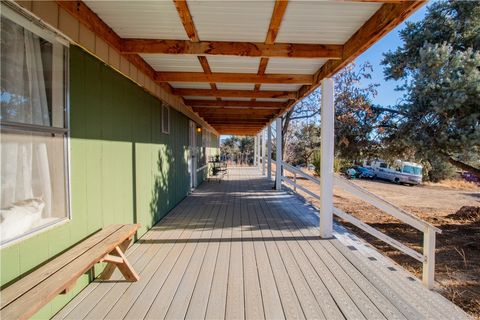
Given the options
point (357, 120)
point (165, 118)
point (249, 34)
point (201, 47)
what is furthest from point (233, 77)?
Result: point (357, 120)

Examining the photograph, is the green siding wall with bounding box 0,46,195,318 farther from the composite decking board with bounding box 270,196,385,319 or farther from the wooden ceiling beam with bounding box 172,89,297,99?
the composite decking board with bounding box 270,196,385,319

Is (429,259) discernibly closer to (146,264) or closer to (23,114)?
(146,264)

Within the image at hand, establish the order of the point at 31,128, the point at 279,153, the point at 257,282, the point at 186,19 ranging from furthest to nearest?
the point at 279,153
the point at 257,282
the point at 186,19
the point at 31,128

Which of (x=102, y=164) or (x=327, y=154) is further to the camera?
(x=327, y=154)

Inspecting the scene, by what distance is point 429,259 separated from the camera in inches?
105

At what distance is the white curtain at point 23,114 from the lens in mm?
1686

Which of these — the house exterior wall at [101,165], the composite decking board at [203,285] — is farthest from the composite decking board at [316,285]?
the house exterior wall at [101,165]

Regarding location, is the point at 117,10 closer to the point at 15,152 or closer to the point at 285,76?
the point at 15,152

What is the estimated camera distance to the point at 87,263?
76.7 inches

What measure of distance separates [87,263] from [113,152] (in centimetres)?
145

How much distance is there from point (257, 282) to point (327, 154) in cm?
208

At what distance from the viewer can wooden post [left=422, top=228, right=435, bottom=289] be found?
2602 millimetres

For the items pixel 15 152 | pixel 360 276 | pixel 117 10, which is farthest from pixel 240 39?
pixel 360 276

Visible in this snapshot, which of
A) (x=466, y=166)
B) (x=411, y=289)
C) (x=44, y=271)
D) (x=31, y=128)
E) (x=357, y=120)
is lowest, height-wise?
(x=411, y=289)
